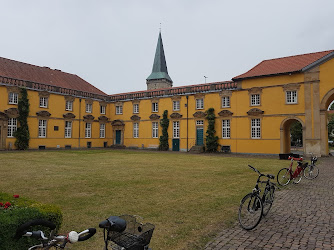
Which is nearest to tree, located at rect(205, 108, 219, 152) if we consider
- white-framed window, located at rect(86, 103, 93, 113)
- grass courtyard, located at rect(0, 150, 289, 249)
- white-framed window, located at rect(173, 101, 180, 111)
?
white-framed window, located at rect(173, 101, 180, 111)

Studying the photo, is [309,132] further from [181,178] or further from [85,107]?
[85,107]

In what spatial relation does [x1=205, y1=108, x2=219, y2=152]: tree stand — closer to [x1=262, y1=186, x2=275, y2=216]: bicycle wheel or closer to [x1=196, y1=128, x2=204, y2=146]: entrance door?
[x1=196, y1=128, x2=204, y2=146]: entrance door

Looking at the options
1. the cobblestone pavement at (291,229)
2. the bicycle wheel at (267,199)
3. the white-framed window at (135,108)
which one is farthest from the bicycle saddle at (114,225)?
the white-framed window at (135,108)

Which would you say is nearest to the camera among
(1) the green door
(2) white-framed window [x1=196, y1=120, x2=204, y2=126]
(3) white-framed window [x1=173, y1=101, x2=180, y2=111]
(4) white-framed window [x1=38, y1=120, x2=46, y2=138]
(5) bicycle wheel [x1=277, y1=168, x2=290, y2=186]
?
(5) bicycle wheel [x1=277, y1=168, x2=290, y2=186]

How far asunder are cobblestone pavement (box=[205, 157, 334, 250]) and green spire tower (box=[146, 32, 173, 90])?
5288 cm

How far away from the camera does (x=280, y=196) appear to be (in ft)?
28.9

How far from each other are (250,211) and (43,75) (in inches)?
1379

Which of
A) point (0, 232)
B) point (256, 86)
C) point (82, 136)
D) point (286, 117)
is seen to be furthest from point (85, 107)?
point (0, 232)

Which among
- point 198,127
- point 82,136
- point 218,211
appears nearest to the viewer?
point 218,211

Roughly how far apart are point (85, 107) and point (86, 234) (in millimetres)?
35851

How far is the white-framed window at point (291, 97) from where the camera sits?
85.3 ft

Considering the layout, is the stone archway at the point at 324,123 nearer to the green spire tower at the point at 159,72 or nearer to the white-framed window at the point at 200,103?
the white-framed window at the point at 200,103

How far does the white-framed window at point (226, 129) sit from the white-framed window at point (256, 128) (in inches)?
106

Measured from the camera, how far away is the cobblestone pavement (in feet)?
15.7
